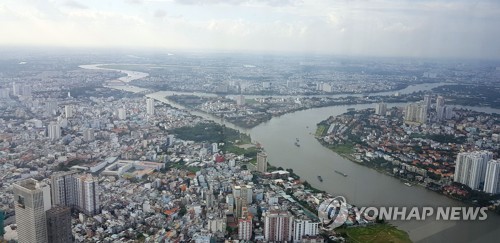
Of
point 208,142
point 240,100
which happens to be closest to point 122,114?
point 208,142

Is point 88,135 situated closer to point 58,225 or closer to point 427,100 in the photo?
point 58,225

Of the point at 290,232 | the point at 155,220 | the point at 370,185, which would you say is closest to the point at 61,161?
the point at 155,220

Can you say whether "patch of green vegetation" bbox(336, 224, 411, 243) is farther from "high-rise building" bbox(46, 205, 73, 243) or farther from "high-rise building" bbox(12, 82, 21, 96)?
"high-rise building" bbox(12, 82, 21, 96)

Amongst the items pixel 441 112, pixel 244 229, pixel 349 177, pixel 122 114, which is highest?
pixel 441 112

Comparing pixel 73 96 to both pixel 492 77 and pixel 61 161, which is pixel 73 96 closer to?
pixel 61 161

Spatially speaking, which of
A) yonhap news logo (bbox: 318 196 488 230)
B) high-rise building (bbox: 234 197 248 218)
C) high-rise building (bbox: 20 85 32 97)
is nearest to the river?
yonhap news logo (bbox: 318 196 488 230)

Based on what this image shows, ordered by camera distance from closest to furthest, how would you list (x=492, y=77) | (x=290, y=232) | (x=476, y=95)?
(x=290, y=232) → (x=492, y=77) → (x=476, y=95)
